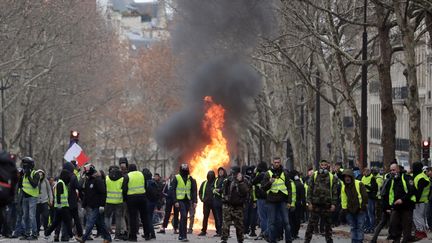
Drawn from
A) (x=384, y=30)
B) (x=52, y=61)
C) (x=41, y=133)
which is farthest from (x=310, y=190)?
(x=41, y=133)

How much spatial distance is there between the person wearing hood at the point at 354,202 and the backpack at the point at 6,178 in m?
12.9

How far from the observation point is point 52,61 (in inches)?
2479

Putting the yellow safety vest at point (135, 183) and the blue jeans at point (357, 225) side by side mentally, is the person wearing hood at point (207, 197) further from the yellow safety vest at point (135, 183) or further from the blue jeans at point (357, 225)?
the blue jeans at point (357, 225)

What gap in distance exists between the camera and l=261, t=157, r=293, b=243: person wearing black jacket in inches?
915

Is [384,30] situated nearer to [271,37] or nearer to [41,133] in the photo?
[271,37]

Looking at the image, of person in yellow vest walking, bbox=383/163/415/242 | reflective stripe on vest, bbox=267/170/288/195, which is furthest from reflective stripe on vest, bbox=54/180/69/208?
person in yellow vest walking, bbox=383/163/415/242

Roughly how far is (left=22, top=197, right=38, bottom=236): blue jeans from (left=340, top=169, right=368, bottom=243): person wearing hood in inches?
286

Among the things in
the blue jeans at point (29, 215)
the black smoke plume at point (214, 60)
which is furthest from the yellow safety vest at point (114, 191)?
the black smoke plume at point (214, 60)

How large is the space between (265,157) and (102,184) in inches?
1682

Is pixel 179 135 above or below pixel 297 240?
above

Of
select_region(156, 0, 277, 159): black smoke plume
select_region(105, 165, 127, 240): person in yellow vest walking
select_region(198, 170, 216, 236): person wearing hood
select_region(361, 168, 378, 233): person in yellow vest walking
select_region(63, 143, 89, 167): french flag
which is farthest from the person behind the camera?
select_region(156, 0, 277, 159): black smoke plume

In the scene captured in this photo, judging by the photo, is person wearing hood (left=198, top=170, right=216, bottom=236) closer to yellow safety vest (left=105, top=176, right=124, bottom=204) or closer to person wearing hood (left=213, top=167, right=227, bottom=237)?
person wearing hood (left=213, top=167, right=227, bottom=237)

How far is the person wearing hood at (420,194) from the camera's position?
74.9ft

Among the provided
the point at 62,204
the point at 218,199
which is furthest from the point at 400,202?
the point at 218,199
